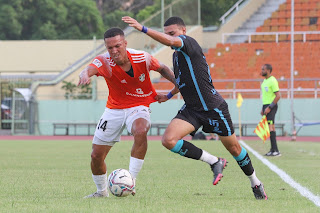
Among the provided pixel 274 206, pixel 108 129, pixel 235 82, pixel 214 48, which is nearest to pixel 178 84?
pixel 108 129

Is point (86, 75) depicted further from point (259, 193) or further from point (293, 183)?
point (293, 183)

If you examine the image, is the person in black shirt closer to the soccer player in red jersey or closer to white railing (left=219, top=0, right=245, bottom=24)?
the soccer player in red jersey

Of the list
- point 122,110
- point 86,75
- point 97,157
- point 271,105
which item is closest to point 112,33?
point 86,75

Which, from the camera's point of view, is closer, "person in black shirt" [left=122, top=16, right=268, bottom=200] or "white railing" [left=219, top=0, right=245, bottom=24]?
"person in black shirt" [left=122, top=16, right=268, bottom=200]

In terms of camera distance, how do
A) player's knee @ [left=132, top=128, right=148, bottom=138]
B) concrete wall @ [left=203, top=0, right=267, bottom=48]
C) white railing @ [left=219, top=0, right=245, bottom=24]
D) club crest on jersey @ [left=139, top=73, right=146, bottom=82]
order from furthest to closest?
1. white railing @ [left=219, top=0, right=245, bottom=24]
2. concrete wall @ [left=203, top=0, right=267, bottom=48]
3. club crest on jersey @ [left=139, top=73, right=146, bottom=82]
4. player's knee @ [left=132, top=128, right=148, bottom=138]

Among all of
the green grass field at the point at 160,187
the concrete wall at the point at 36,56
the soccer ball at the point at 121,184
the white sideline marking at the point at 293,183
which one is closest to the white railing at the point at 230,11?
the concrete wall at the point at 36,56

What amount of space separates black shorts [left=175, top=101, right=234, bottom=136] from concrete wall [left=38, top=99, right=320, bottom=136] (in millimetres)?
23740

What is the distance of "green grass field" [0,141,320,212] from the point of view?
24.4 feet

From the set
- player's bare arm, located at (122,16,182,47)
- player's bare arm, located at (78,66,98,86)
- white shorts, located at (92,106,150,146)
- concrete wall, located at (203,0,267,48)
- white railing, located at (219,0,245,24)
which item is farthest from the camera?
white railing, located at (219,0,245,24)

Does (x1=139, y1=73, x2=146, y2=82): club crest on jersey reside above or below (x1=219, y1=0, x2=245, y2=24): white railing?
below

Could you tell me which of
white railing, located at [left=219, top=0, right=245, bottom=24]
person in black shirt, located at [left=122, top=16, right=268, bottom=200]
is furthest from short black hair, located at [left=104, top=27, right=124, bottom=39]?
white railing, located at [left=219, top=0, right=245, bottom=24]

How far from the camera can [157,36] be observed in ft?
23.3

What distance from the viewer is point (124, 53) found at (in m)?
8.42

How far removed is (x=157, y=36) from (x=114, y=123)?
182 cm
